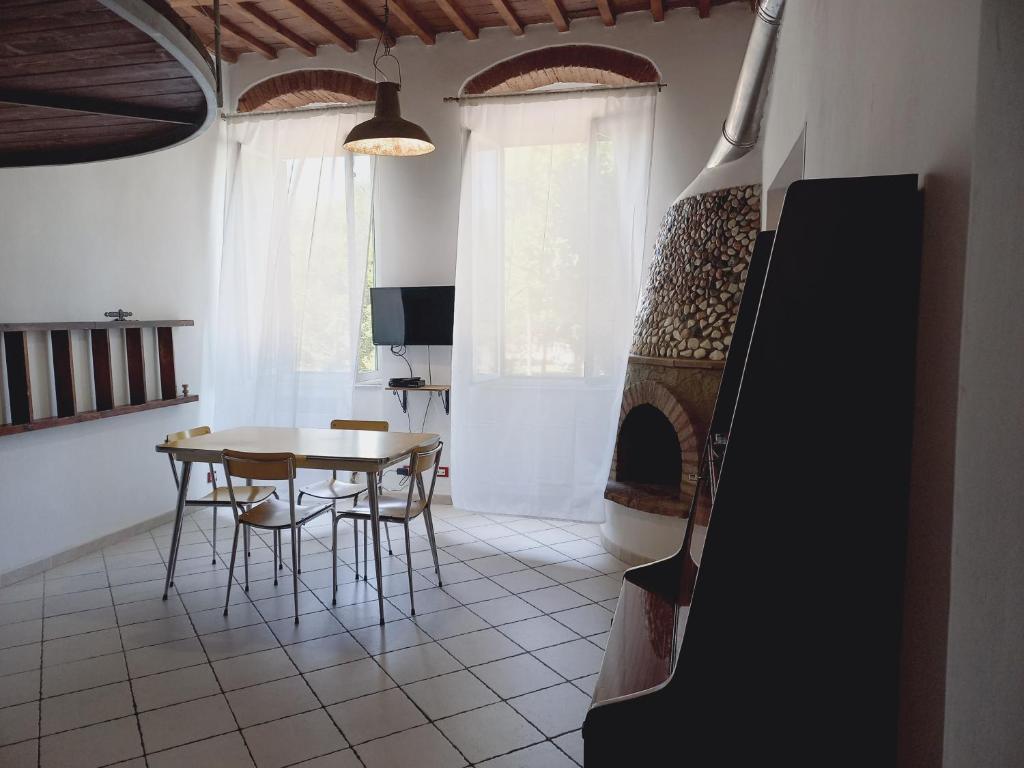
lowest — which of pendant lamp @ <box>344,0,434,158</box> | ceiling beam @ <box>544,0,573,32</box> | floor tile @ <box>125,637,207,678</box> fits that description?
floor tile @ <box>125,637,207,678</box>

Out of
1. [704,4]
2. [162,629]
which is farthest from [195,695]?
[704,4]

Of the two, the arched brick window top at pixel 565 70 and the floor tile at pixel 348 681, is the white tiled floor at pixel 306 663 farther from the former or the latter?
the arched brick window top at pixel 565 70

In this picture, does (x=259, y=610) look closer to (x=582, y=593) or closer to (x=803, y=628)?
(x=582, y=593)

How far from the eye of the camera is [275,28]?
15.3 ft

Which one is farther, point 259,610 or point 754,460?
point 259,610

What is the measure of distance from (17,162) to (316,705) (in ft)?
6.91

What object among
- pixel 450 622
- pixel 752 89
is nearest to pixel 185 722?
pixel 450 622

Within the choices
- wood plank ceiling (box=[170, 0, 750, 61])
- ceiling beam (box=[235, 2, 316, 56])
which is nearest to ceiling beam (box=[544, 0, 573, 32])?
wood plank ceiling (box=[170, 0, 750, 61])

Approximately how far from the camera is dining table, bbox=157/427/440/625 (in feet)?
10.8

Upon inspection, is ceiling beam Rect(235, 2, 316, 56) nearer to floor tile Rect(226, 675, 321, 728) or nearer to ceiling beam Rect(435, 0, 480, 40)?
ceiling beam Rect(435, 0, 480, 40)

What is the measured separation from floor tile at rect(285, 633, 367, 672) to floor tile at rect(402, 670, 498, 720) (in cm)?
38

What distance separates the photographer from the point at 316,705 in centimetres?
259

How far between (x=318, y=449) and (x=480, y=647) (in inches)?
49.1

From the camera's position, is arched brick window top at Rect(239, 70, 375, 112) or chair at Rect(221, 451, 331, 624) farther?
arched brick window top at Rect(239, 70, 375, 112)
